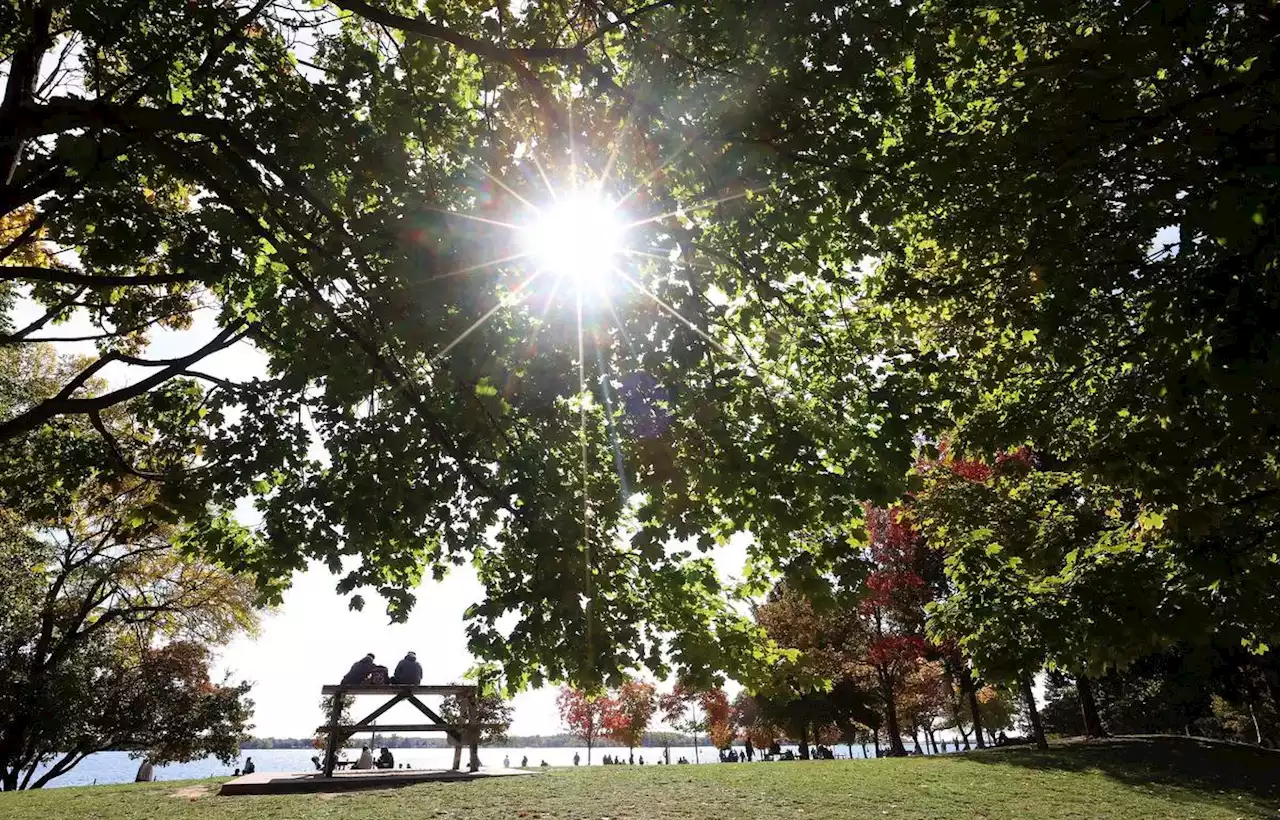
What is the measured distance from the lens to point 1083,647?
699 centimetres

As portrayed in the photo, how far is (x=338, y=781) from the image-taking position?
13.7 metres

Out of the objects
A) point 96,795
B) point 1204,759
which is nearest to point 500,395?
point 96,795

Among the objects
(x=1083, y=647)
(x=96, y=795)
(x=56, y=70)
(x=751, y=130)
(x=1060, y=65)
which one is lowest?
(x=96, y=795)

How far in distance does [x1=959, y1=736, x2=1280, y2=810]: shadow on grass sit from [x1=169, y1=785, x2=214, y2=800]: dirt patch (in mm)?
20106

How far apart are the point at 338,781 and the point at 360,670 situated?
7.78 feet

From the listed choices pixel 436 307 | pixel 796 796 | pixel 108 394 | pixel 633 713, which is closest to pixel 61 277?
pixel 108 394

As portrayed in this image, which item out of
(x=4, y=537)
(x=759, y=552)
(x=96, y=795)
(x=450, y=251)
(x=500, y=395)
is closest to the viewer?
(x=450, y=251)

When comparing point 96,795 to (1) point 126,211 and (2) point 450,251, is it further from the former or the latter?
(2) point 450,251

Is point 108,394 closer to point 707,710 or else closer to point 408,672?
point 408,672

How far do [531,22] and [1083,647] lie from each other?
361 inches

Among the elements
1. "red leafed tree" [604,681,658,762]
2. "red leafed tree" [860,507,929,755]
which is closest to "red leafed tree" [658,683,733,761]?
"red leafed tree" [604,681,658,762]

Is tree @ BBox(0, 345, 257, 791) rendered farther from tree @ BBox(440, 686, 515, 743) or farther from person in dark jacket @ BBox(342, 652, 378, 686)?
tree @ BBox(440, 686, 515, 743)

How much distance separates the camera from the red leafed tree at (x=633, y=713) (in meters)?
51.4

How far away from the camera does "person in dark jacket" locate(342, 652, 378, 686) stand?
1504cm
